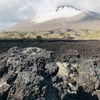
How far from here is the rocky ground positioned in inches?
523

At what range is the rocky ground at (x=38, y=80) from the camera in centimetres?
1327

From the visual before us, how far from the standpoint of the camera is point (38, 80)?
43.7 ft

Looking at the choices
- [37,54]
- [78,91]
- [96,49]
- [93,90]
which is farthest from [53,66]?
[96,49]

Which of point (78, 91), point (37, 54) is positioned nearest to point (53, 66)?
point (37, 54)

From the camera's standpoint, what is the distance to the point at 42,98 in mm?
13156

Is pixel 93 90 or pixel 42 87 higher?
pixel 42 87

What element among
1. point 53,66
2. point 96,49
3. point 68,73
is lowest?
point 96,49

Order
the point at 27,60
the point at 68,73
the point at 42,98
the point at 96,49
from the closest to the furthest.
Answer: the point at 42,98 → the point at 27,60 → the point at 68,73 → the point at 96,49

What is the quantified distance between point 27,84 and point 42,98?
2.69 ft

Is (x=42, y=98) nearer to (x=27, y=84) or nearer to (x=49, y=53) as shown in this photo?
(x=27, y=84)

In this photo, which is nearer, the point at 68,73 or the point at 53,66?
the point at 53,66

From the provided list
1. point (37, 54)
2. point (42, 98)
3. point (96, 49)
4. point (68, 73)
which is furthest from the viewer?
point (96, 49)

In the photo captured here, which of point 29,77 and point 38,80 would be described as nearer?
point 38,80

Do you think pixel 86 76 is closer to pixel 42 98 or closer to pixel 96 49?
pixel 42 98
